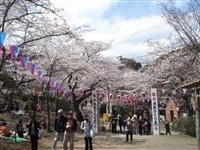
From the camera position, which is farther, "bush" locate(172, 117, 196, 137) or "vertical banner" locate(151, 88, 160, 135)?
"vertical banner" locate(151, 88, 160, 135)

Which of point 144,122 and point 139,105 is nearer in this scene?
point 144,122

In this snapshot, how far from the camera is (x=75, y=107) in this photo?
40312 mm

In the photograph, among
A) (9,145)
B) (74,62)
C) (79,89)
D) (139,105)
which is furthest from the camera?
(139,105)

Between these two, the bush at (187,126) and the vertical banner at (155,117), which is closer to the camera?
the bush at (187,126)

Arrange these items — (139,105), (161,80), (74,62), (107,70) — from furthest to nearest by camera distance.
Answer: (139,105) < (161,80) < (107,70) < (74,62)

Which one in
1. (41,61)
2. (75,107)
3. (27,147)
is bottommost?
(27,147)

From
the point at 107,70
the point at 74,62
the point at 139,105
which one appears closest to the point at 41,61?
the point at 74,62

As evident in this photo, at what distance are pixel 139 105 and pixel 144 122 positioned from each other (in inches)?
829

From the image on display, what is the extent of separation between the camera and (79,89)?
4122 centimetres

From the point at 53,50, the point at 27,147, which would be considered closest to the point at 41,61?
the point at 53,50

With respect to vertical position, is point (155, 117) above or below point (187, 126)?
above

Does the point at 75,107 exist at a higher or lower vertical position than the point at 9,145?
higher

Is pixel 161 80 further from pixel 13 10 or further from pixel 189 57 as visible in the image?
pixel 13 10

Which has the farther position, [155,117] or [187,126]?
[187,126]
